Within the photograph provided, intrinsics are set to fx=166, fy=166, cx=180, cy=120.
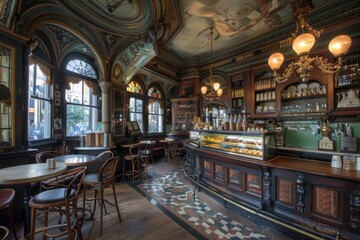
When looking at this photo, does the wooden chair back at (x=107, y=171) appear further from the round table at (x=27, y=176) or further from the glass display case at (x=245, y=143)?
the glass display case at (x=245, y=143)

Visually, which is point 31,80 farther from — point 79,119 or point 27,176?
point 27,176

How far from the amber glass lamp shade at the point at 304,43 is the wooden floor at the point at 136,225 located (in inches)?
125

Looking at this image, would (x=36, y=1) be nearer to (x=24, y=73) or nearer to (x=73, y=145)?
(x=24, y=73)

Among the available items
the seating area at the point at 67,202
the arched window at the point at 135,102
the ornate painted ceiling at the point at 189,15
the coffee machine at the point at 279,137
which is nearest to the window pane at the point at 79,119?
the seating area at the point at 67,202

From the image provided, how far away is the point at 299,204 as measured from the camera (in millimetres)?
2242

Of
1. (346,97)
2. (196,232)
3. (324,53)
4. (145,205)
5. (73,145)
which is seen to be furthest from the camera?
(73,145)

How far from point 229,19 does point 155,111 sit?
533 cm

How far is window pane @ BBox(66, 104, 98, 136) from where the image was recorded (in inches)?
187

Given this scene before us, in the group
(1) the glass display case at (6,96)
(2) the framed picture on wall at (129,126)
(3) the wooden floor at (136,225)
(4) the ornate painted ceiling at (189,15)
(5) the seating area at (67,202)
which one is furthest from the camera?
(2) the framed picture on wall at (129,126)

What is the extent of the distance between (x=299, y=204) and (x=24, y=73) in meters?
4.78

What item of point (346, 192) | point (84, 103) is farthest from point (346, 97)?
point (84, 103)

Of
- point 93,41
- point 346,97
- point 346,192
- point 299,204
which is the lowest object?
point 299,204

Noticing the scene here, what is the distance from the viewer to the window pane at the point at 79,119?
4.74 meters

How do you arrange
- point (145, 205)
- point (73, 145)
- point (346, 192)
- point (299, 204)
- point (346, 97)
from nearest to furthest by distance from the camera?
point (346, 192)
point (299, 204)
point (145, 205)
point (346, 97)
point (73, 145)
